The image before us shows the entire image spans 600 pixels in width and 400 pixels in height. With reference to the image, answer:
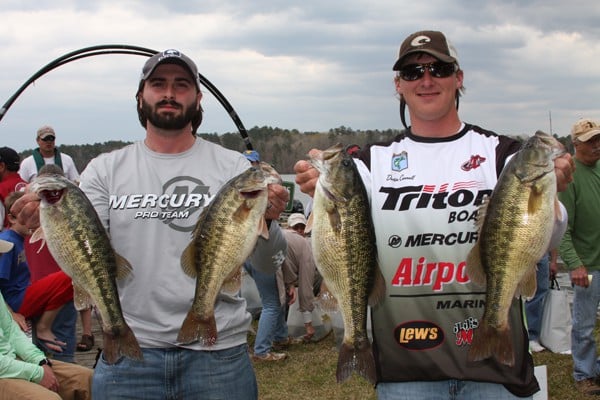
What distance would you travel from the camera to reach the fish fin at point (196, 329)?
3.45m

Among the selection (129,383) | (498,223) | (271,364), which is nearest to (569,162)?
(498,223)

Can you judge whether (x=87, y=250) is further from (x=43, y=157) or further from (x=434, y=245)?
(x=43, y=157)

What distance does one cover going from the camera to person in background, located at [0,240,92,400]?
5.16 metres

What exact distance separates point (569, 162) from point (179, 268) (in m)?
2.18

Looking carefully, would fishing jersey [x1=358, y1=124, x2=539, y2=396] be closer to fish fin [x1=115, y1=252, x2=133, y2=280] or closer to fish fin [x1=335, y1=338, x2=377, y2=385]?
fish fin [x1=335, y1=338, x2=377, y2=385]

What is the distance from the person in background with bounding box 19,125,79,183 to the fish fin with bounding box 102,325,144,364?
8453 millimetres

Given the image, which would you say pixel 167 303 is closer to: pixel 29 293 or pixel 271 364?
pixel 29 293

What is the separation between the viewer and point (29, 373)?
5.33 metres

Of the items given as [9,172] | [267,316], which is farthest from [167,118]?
[9,172]

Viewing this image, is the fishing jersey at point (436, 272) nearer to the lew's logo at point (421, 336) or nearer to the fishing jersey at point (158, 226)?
the lew's logo at point (421, 336)

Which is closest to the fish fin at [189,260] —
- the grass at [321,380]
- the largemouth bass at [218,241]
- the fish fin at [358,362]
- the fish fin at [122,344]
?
the largemouth bass at [218,241]

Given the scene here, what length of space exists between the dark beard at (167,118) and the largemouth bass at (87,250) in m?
0.59

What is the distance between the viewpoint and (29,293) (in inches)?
271

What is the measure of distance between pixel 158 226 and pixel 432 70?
1.74 m
